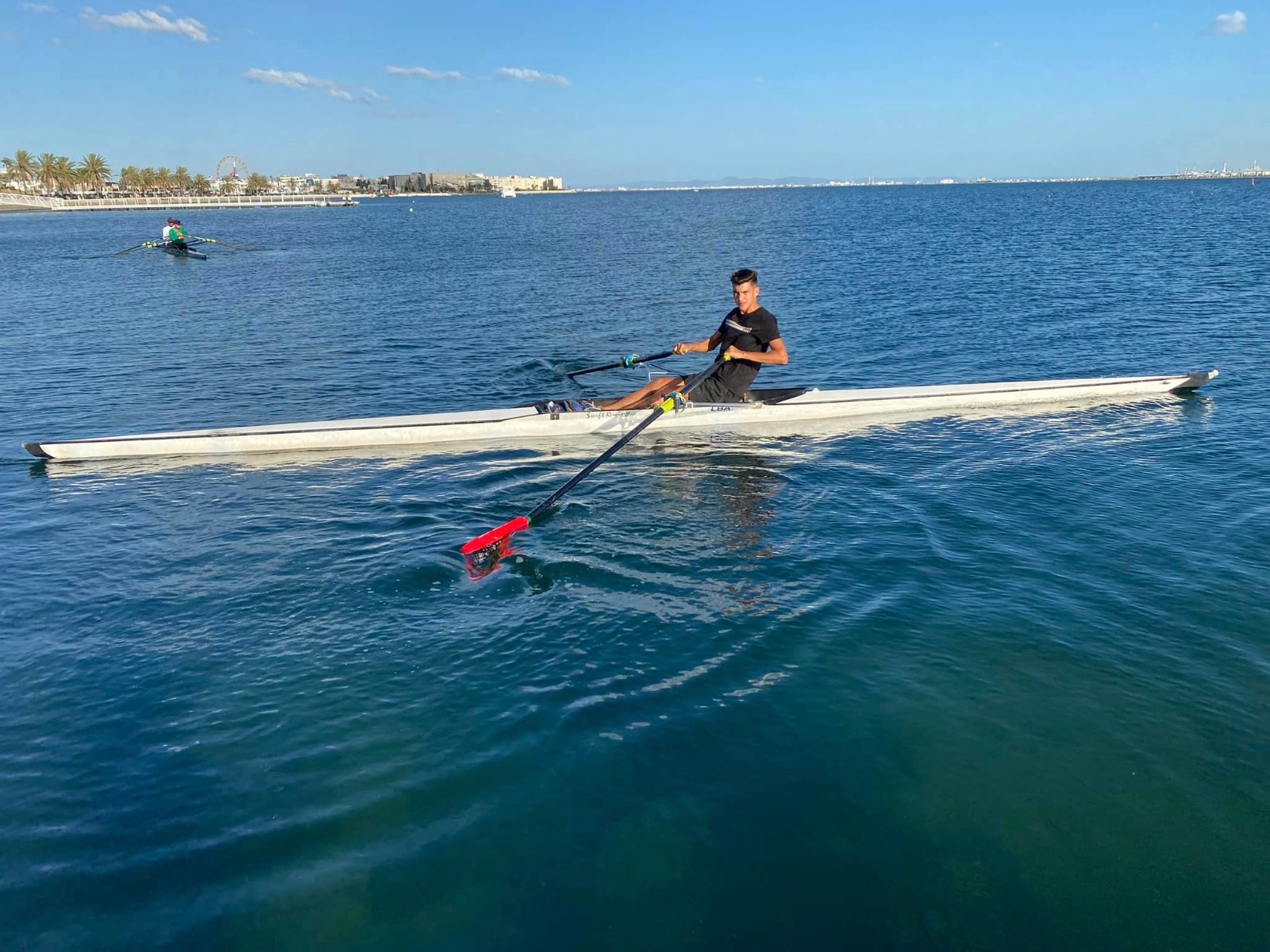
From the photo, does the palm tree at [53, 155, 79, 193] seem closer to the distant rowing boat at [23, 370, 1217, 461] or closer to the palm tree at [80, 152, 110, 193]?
the palm tree at [80, 152, 110, 193]

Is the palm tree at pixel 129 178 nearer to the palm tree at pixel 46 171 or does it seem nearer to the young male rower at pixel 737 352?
the palm tree at pixel 46 171

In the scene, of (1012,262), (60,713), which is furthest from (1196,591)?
(1012,262)

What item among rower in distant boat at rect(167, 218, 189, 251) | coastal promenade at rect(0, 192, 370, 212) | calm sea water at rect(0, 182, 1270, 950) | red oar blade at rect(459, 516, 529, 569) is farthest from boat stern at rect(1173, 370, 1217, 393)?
coastal promenade at rect(0, 192, 370, 212)

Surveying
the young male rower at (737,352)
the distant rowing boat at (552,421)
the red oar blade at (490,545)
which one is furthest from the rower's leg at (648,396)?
the red oar blade at (490,545)

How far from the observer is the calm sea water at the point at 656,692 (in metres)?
4.70

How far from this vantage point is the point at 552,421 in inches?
510

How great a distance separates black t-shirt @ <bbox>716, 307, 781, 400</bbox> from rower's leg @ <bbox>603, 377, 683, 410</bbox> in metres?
0.73

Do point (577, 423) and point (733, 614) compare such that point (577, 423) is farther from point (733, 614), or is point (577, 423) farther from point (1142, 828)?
point (1142, 828)

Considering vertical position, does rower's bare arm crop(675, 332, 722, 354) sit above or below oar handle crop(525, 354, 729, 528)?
above

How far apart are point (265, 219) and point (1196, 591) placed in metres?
121

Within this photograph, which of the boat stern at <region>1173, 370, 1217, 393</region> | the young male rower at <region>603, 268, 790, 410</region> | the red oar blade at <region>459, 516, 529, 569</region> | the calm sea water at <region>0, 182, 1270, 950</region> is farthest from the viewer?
the boat stern at <region>1173, 370, 1217, 393</region>

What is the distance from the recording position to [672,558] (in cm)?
877

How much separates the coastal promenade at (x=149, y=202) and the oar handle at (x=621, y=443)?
160 meters

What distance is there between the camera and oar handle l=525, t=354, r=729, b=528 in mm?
9609
